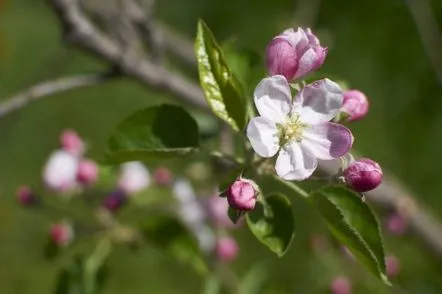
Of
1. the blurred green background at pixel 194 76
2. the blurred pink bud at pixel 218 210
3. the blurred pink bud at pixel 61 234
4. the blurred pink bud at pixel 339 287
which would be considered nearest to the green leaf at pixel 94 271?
the blurred pink bud at pixel 61 234

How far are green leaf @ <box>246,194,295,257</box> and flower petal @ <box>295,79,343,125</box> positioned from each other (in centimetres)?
11

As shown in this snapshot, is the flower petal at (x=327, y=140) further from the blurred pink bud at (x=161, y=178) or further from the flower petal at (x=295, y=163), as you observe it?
the blurred pink bud at (x=161, y=178)

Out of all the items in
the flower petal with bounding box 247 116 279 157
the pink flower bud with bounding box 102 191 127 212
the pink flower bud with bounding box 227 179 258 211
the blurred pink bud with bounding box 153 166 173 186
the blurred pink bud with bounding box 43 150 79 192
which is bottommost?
the blurred pink bud with bounding box 153 166 173 186

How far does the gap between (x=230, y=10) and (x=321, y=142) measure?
2.45 m

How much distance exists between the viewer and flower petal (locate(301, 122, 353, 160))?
0.89m

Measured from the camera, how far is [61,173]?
56.3 inches

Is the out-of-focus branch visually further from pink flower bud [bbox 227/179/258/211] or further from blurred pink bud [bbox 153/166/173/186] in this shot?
pink flower bud [bbox 227/179/258/211]

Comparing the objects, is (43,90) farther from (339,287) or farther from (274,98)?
(339,287)

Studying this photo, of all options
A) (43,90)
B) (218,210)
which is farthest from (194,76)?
(43,90)

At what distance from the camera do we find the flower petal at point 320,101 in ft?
2.93

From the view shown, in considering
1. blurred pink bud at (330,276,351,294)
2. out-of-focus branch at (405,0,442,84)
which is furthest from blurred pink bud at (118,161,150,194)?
out-of-focus branch at (405,0,442,84)

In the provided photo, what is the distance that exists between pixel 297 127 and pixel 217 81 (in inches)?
4.1

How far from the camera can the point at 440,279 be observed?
2.19 metres

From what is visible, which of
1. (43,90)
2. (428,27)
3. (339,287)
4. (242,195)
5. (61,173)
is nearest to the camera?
(242,195)
